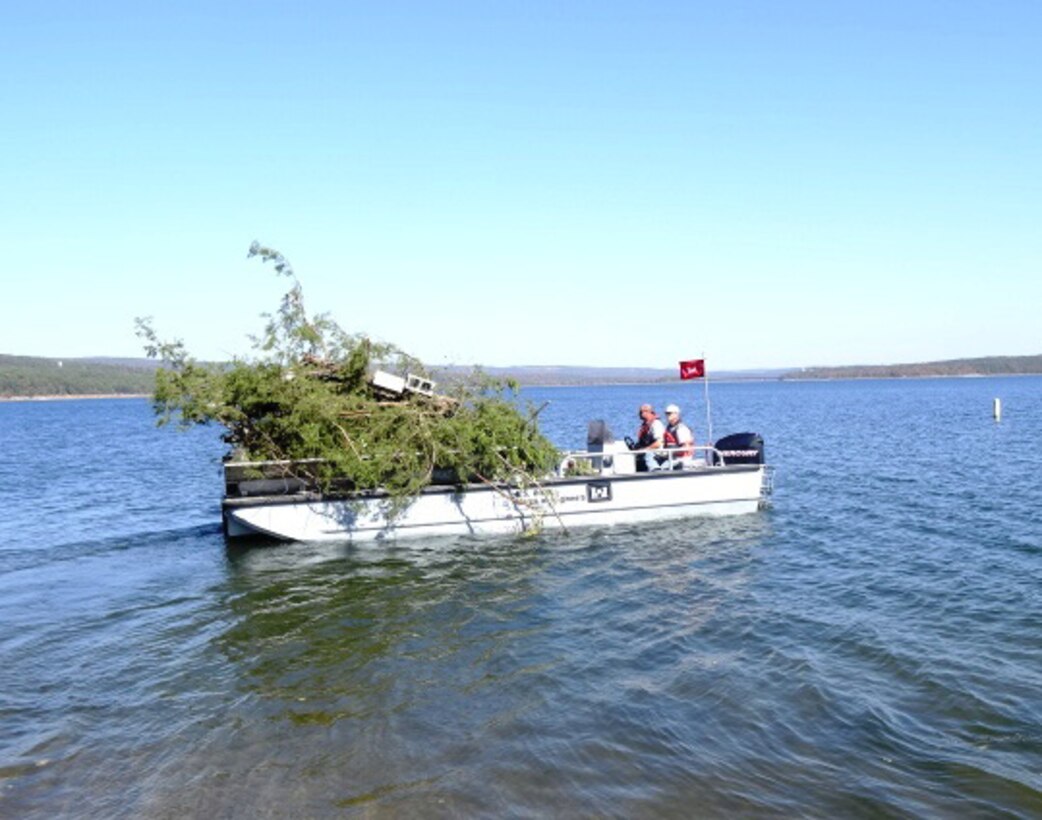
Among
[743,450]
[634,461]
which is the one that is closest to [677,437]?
[634,461]

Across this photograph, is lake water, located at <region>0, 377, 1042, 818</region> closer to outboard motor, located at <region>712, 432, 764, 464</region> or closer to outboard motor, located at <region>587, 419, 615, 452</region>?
outboard motor, located at <region>712, 432, 764, 464</region>

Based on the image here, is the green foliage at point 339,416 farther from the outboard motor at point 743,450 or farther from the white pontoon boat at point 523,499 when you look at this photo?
the outboard motor at point 743,450

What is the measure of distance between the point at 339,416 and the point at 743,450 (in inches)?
347

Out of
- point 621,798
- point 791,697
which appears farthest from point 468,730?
point 791,697

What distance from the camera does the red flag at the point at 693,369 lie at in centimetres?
1984

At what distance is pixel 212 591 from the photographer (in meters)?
13.6

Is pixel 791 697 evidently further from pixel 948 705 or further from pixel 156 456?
pixel 156 456

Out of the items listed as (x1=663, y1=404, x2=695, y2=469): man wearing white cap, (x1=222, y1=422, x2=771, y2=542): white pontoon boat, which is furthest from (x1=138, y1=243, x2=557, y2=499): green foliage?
(x1=663, y1=404, x2=695, y2=469): man wearing white cap

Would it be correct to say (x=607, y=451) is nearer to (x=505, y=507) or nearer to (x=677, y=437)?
(x=677, y=437)

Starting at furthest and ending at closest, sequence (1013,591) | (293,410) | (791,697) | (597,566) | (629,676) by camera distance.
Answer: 1. (293,410)
2. (597,566)
3. (1013,591)
4. (629,676)
5. (791,697)

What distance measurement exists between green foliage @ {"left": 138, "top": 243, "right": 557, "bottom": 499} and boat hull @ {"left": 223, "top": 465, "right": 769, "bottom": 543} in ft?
1.45

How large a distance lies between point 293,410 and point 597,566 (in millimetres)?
6340

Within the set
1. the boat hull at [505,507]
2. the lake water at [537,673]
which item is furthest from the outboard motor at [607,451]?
the lake water at [537,673]

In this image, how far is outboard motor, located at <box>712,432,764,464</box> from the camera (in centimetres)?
1877
